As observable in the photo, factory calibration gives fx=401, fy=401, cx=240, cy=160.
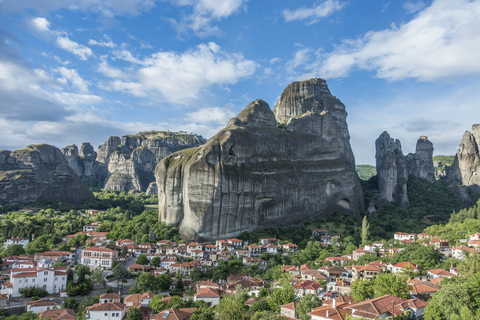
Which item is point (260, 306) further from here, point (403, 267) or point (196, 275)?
point (403, 267)

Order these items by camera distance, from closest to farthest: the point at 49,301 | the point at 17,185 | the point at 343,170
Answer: the point at 49,301
the point at 343,170
the point at 17,185

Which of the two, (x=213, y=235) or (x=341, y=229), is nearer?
(x=213, y=235)

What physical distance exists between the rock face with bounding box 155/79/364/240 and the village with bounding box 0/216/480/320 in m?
5.40

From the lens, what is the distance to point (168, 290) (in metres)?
44.5

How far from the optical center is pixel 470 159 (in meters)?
107

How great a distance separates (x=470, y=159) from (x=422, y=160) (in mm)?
12550

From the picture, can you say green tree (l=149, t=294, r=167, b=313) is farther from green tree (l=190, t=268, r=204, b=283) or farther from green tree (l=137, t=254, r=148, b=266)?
green tree (l=137, t=254, r=148, b=266)

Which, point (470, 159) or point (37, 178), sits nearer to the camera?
point (470, 159)

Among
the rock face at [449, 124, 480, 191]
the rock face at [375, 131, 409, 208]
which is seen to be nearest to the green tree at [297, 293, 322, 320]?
the rock face at [375, 131, 409, 208]

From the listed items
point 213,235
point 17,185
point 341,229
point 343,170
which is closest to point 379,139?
point 343,170

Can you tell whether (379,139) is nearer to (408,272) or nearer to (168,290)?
(408,272)

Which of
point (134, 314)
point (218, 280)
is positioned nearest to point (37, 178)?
point (218, 280)

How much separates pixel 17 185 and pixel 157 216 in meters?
51.2

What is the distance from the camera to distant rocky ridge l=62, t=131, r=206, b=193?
157125mm
